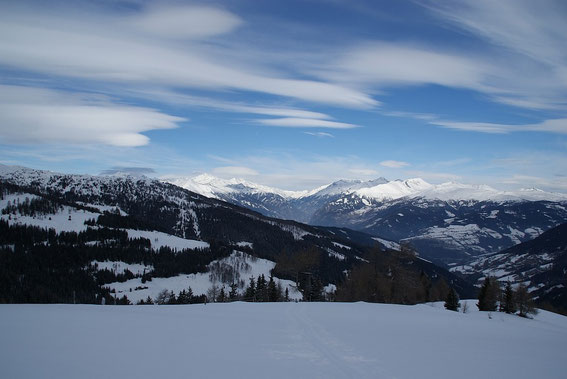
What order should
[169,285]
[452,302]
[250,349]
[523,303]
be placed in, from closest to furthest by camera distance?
[250,349] < [523,303] < [452,302] < [169,285]

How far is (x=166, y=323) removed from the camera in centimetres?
2020

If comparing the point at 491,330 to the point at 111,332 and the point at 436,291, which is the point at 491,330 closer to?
the point at 111,332

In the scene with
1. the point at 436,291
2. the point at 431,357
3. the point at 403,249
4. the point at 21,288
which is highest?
the point at 403,249

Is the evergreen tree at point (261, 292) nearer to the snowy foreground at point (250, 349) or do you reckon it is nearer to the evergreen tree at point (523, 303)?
the evergreen tree at point (523, 303)

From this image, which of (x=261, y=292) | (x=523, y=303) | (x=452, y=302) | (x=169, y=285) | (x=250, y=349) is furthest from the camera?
(x=169, y=285)

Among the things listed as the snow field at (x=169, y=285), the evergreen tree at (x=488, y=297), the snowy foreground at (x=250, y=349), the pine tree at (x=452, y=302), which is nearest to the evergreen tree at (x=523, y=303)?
the evergreen tree at (x=488, y=297)

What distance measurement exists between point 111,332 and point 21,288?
156 meters

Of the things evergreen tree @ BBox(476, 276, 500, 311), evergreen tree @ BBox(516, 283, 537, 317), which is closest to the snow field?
evergreen tree @ BBox(476, 276, 500, 311)

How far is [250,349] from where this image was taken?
1515 centimetres

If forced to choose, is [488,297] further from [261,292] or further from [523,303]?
[261,292]

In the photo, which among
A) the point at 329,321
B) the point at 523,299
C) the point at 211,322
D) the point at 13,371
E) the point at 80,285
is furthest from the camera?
the point at 80,285

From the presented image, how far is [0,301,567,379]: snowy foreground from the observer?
11.9m

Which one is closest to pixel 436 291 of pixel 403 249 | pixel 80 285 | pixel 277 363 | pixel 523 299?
pixel 523 299

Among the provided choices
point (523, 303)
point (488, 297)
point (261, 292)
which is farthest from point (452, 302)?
point (261, 292)
